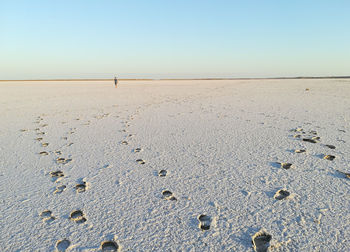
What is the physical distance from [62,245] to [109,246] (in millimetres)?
285

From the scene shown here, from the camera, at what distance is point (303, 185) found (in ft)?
6.24

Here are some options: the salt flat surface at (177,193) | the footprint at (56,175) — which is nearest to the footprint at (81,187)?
the salt flat surface at (177,193)

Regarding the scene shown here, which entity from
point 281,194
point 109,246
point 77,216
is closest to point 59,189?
point 77,216

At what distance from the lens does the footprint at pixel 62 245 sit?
1.25 meters

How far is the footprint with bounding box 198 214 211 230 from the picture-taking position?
141 centimetres

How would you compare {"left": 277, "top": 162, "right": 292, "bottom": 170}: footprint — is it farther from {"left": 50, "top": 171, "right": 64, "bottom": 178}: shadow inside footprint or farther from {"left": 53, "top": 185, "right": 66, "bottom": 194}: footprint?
{"left": 50, "top": 171, "right": 64, "bottom": 178}: shadow inside footprint

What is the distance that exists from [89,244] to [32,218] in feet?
1.86

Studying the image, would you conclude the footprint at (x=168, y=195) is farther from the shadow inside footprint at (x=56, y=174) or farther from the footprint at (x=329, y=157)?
the footprint at (x=329, y=157)

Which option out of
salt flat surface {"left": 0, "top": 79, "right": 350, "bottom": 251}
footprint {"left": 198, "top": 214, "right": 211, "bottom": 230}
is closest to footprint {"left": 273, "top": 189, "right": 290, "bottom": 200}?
salt flat surface {"left": 0, "top": 79, "right": 350, "bottom": 251}

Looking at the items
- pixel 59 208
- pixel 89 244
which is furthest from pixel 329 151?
pixel 59 208

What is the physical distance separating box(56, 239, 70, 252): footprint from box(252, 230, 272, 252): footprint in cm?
112

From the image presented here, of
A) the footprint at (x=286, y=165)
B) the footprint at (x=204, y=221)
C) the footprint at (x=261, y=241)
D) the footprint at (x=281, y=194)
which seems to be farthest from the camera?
the footprint at (x=286, y=165)

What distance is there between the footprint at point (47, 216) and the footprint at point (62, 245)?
27 centimetres

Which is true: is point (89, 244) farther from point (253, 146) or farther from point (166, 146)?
point (253, 146)
